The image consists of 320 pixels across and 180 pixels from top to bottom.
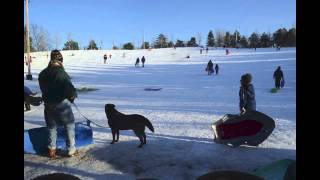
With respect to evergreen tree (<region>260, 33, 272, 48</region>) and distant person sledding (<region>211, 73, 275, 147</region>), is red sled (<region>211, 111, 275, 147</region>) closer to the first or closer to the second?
distant person sledding (<region>211, 73, 275, 147</region>)

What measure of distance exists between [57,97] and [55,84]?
18cm

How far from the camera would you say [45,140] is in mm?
5684

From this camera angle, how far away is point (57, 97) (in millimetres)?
5348

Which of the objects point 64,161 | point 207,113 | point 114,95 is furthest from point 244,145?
point 114,95

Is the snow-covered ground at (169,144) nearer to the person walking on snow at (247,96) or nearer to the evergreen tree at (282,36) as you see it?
the evergreen tree at (282,36)

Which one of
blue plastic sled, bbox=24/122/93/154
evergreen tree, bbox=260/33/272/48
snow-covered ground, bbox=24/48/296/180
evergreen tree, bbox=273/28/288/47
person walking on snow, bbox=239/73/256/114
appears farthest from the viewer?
evergreen tree, bbox=260/33/272/48

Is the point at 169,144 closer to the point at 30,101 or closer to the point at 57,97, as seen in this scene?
the point at 57,97

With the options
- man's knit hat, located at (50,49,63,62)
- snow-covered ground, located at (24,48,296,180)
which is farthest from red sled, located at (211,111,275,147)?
man's knit hat, located at (50,49,63,62)

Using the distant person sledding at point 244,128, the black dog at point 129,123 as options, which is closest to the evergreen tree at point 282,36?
the distant person sledding at point 244,128

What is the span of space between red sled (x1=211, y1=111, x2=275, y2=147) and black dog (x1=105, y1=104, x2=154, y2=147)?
3.55 feet

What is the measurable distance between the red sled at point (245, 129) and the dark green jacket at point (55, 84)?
2.22 metres

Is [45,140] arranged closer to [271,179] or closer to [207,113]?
[271,179]

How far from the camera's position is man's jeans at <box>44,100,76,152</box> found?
212 inches
